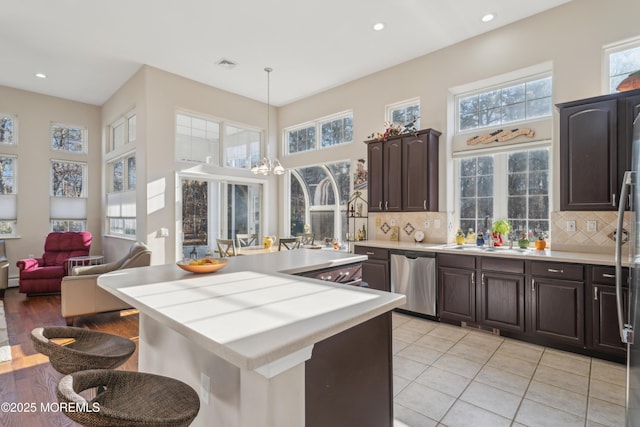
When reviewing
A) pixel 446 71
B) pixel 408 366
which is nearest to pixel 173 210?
pixel 408 366

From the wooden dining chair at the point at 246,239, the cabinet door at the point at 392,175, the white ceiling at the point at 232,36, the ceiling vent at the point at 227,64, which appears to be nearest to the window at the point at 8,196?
the white ceiling at the point at 232,36

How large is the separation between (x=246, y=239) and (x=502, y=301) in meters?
4.41

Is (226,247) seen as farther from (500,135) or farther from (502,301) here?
(500,135)

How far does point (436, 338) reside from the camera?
3527mm

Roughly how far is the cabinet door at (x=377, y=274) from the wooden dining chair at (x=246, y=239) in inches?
98.4

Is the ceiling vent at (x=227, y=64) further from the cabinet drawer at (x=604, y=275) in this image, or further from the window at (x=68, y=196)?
the cabinet drawer at (x=604, y=275)

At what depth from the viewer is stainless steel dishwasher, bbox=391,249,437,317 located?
3996mm

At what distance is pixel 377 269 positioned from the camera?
4.49 m

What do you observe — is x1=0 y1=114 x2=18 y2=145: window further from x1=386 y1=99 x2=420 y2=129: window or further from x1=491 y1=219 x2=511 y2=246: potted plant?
x1=491 y1=219 x2=511 y2=246: potted plant

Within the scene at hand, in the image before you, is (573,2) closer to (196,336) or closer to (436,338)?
(436,338)

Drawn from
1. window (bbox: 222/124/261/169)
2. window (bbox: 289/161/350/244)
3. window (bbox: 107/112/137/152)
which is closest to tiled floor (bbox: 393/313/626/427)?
window (bbox: 289/161/350/244)

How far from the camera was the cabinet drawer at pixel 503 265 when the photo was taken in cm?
337

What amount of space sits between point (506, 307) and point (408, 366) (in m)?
1.38

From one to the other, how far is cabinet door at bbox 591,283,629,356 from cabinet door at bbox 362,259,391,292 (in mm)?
2109
